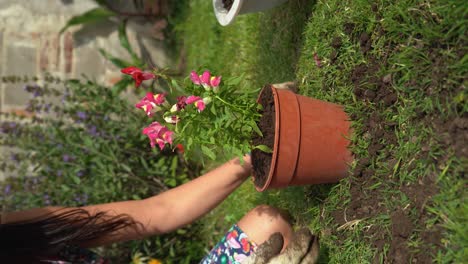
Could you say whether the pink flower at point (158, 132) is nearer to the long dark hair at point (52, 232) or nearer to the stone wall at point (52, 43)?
the long dark hair at point (52, 232)

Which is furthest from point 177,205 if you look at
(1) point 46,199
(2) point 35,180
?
(2) point 35,180

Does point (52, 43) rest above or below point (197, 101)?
below

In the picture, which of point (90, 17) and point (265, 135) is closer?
point (265, 135)

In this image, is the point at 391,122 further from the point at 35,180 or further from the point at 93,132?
the point at 35,180

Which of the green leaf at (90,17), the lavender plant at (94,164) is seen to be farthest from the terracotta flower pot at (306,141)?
the green leaf at (90,17)

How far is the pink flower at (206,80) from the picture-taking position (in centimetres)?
163

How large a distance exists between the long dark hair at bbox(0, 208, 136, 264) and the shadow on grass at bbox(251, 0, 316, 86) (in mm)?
1047

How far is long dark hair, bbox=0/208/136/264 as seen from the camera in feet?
6.17

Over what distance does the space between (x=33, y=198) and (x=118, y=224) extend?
4.34 feet

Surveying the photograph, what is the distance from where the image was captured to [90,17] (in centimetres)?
377

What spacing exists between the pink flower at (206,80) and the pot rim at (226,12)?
14.4 inches

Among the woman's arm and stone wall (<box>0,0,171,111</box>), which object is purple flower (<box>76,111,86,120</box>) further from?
the woman's arm

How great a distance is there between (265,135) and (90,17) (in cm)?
248

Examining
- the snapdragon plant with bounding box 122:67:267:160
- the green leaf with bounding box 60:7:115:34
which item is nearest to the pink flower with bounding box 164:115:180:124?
the snapdragon plant with bounding box 122:67:267:160
